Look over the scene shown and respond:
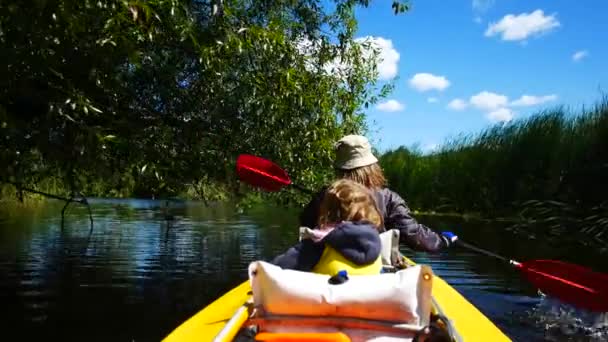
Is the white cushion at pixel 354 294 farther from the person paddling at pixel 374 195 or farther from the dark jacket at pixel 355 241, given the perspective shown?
the person paddling at pixel 374 195

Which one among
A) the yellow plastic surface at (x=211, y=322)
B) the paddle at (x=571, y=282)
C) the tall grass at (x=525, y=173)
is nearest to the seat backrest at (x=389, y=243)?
the yellow plastic surface at (x=211, y=322)

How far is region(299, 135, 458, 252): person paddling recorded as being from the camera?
435 centimetres

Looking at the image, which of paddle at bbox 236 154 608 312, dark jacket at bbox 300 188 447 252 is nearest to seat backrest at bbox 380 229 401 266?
dark jacket at bbox 300 188 447 252

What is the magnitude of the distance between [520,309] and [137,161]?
15.3 feet

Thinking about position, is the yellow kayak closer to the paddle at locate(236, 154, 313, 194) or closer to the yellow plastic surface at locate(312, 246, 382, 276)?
the yellow plastic surface at locate(312, 246, 382, 276)

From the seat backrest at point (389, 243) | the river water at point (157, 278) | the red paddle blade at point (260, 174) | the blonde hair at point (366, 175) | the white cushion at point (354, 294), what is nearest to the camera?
the white cushion at point (354, 294)

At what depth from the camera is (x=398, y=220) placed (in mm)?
4520

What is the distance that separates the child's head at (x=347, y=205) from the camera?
3.49 meters

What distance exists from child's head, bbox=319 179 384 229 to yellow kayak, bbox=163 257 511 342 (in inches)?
19.5

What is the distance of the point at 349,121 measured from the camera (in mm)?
8641

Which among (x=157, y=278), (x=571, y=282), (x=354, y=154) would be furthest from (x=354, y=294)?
(x=157, y=278)

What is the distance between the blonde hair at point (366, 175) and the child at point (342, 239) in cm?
70

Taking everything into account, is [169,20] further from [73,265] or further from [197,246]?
[197,246]

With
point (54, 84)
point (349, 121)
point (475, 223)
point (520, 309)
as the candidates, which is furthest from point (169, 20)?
point (475, 223)
